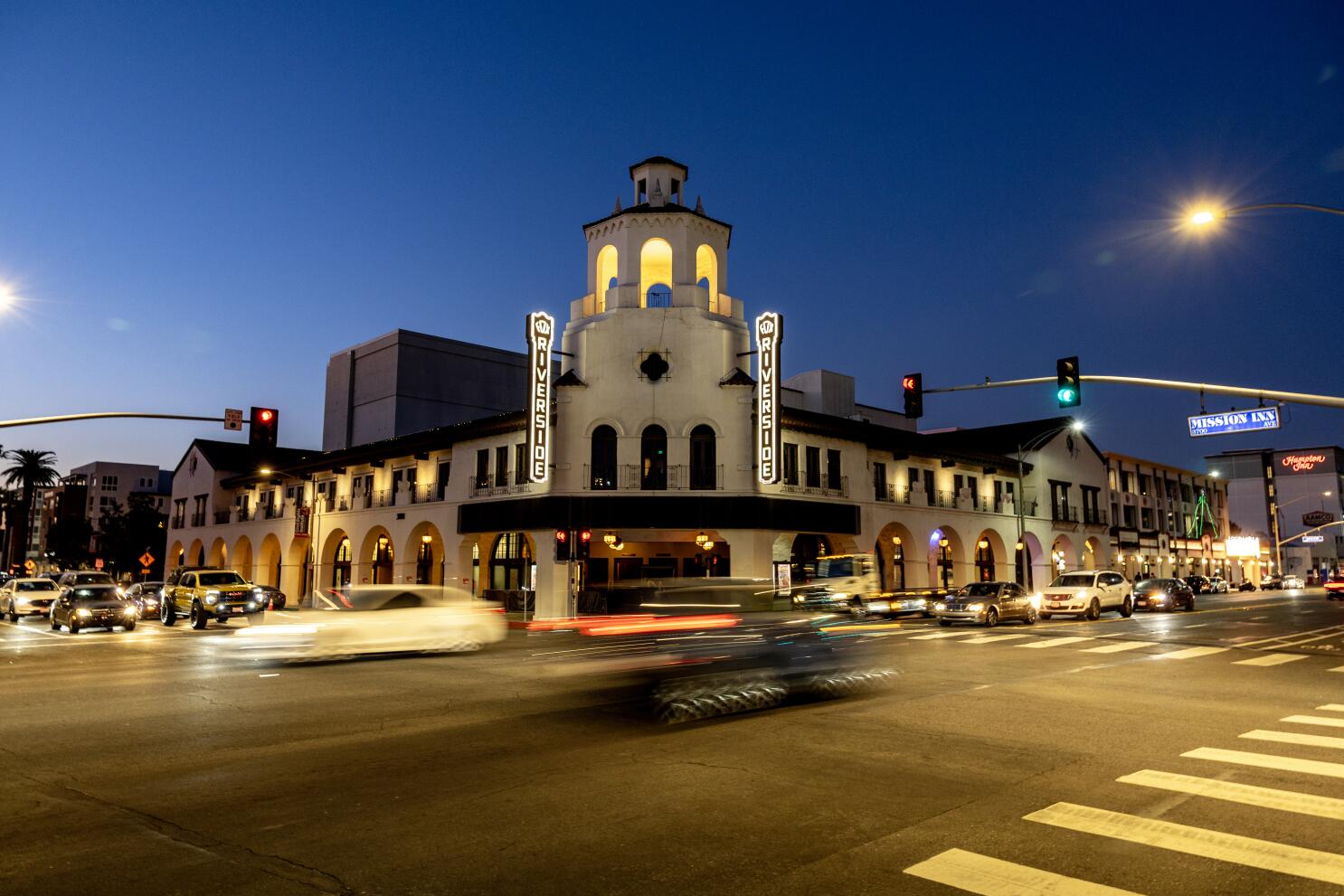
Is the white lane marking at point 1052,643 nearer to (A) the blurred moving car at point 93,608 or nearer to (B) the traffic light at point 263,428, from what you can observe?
(B) the traffic light at point 263,428

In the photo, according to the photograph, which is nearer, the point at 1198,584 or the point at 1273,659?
the point at 1273,659

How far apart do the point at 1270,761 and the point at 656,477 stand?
31.6 meters

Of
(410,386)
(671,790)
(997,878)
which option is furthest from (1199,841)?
(410,386)

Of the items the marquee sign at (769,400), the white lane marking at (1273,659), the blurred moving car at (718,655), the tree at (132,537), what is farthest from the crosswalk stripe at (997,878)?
the tree at (132,537)

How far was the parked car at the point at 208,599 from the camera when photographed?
30.3 meters

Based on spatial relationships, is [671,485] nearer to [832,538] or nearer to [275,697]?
[832,538]

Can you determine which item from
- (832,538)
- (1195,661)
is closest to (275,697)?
(1195,661)

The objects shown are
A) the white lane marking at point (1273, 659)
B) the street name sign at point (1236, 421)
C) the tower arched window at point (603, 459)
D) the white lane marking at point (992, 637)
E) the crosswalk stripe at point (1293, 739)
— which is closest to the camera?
the crosswalk stripe at point (1293, 739)

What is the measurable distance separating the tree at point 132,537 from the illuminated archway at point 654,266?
57061mm

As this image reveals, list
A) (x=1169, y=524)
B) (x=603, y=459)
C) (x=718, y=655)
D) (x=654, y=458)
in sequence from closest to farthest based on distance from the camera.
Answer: (x=718, y=655) → (x=654, y=458) → (x=603, y=459) → (x=1169, y=524)

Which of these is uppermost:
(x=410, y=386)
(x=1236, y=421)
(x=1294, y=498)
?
(x=410, y=386)

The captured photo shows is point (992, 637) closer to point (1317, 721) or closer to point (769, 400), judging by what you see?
point (1317, 721)

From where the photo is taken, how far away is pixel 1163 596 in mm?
38594

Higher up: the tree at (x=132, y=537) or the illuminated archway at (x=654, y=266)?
the illuminated archway at (x=654, y=266)
